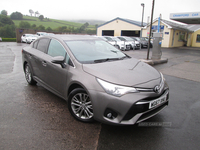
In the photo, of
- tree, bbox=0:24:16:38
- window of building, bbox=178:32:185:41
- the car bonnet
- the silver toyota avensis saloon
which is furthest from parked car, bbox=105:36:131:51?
tree, bbox=0:24:16:38

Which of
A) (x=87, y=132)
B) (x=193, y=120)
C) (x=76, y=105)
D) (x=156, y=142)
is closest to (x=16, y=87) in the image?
(x=76, y=105)

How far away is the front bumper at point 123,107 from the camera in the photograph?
2.53 m

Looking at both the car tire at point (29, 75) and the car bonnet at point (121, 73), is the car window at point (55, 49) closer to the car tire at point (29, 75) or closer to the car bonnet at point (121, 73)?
the car bonnet at point (121, 73)

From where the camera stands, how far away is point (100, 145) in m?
2.57

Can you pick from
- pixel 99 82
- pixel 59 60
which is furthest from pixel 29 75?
pixel 99 82

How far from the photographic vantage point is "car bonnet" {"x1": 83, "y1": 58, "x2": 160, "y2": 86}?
2.73 meters

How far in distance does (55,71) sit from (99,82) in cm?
137

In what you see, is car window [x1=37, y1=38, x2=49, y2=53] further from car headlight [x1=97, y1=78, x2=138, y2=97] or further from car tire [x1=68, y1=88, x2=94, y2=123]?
car headlight [x1=97, y1=78, x2=138, y2=97]

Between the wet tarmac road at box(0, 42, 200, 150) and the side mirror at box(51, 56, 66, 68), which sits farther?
the side mirror at box(51, 56, 66, 68)

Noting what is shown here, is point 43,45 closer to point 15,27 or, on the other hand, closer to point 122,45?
point 122,45

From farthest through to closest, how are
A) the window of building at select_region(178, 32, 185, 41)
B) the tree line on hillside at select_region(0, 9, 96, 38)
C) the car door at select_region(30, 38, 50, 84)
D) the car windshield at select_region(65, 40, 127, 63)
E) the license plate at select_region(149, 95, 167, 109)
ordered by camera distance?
the tree line on hillside at select_region(0, 9, 96, 38)
the window of building at select_region(178, 32, 185, 41)
the car door at select_region(30, 38, 50, 84)
the car windshield at select_region(65, 40, 127, 63)
the license plate at select_region(149, 95, 167, 109)

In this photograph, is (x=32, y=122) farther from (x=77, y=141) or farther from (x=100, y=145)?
(x=100, y=145)

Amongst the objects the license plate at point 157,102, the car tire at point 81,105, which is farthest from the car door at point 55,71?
the license plate at point 157,102

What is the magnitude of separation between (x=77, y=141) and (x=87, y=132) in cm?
28
